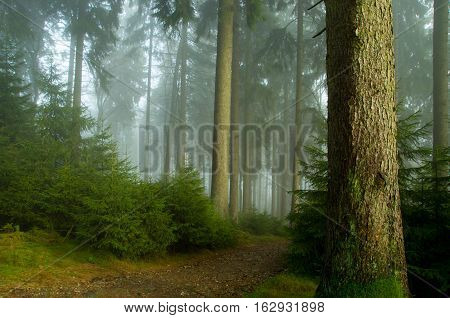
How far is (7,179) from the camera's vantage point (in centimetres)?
742

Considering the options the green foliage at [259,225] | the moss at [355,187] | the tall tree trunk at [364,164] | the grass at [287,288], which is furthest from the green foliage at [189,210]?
the green foliage at [259,225]

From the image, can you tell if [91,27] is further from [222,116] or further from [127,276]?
[127,276]

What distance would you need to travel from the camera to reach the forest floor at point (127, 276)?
15.6 ft

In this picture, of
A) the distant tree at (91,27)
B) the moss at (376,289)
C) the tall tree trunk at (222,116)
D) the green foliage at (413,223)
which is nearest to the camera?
the moss at (376,289)

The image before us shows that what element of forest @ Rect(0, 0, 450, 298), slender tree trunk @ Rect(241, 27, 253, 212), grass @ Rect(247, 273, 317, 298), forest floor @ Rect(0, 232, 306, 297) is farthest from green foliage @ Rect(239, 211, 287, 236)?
grass @ Rect(247, 273, 317, 298)

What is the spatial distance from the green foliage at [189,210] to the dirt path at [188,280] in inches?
18.0

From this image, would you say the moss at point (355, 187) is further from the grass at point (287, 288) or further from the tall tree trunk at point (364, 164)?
the grass at point (287, 288)

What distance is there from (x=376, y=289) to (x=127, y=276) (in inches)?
167

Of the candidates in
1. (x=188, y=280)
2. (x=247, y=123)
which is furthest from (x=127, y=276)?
(x=247, y=123)

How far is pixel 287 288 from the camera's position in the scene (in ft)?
16.2

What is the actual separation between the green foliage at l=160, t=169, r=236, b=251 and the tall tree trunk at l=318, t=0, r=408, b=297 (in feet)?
14.8

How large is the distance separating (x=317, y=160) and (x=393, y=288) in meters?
3.07

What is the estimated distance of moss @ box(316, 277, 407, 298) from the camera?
326 cm
